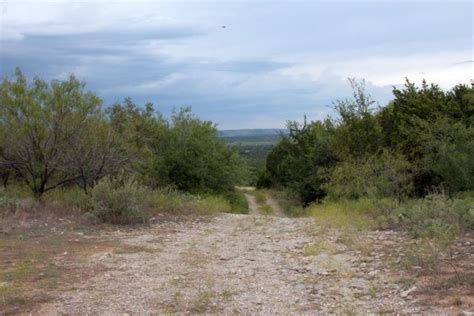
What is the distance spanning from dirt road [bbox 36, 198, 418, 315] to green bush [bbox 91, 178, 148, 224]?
1.64 metres

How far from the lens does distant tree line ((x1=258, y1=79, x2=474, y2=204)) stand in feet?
60.3

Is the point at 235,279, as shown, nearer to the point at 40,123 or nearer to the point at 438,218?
the point at 438,218

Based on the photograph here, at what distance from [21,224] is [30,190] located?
4.06m

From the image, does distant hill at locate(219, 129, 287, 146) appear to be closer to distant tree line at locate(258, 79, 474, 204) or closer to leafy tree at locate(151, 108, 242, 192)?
leafy tree at locate(151, 108, 242, 192)

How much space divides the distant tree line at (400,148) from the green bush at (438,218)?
5489 mm

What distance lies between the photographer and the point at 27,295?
688 centimetres

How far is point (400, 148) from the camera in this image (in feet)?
71.2

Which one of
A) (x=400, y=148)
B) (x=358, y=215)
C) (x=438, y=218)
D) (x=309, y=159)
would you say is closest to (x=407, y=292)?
(x=438, y=218)

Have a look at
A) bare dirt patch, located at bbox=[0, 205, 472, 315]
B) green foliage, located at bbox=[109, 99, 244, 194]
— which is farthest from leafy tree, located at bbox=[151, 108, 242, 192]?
bare dirt patch, located at bbox=[0, 205, 472, 315]

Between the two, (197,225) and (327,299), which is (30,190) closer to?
(197,225)

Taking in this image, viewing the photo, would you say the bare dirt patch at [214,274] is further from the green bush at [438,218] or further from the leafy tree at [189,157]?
the leafy tree at [189,157]

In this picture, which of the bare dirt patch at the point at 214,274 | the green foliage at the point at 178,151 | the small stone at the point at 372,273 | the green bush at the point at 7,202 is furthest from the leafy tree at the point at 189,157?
the small stone at the point at 372,273

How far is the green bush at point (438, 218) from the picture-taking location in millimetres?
9422

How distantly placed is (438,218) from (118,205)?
7.66m
